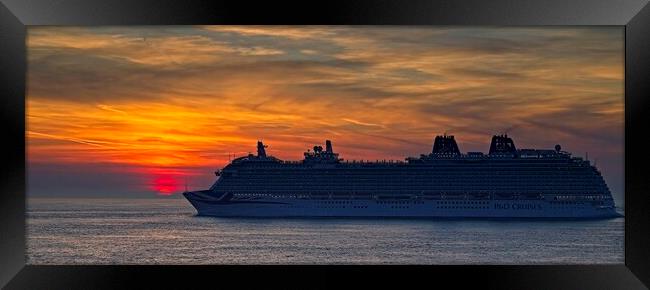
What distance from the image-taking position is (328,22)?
470cm

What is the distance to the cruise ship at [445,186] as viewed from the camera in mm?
29422

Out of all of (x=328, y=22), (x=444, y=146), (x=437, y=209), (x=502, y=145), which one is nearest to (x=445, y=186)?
(x=437, y=209)

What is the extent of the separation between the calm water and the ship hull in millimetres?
286

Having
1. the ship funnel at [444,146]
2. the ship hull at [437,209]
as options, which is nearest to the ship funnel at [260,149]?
the ship hull at [437,209]

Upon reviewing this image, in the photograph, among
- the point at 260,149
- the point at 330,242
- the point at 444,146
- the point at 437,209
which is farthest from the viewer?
the point at 260,149

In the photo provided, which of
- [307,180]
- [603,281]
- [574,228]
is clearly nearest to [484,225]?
[574,228]

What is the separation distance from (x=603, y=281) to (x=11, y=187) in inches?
121

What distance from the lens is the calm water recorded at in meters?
20.7

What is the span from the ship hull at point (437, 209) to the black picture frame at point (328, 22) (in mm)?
24259

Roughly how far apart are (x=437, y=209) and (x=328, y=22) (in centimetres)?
2473

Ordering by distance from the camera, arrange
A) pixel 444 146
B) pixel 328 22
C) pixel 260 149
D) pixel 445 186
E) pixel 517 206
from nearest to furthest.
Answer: pixel 328 22
pixel 517 206
pixel 445 186
pixel 444 146
pixel 260 149

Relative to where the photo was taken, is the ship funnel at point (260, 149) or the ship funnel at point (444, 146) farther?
the ship funnel at point (260, 149)

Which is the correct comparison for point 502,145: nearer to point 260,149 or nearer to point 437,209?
point 437,209

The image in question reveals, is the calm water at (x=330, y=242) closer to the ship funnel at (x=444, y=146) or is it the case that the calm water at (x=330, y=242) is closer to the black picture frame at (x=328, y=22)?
the ship funnel at (x=444, y=146)
